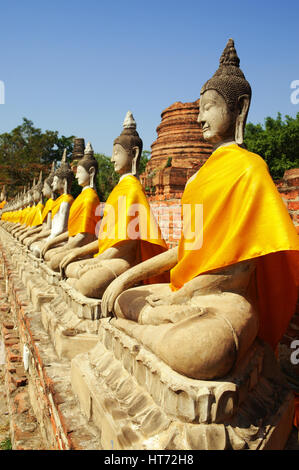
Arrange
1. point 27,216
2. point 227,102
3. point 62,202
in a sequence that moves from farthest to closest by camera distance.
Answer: point 27,216
point 62,202
point 227,102

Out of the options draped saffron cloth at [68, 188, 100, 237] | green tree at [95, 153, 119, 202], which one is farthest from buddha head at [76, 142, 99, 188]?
green tree at [95, 153, 119, 202]

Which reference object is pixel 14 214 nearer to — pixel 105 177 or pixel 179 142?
pixel 179 142

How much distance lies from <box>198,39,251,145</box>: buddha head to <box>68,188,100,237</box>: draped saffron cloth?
8.00 ft

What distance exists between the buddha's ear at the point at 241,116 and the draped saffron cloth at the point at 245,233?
0.06 m

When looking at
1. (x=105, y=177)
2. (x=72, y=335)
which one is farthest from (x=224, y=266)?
(x=105, y=177)

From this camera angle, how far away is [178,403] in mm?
1623

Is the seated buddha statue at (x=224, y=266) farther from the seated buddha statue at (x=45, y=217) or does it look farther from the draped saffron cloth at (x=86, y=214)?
the seated buddha statue at (x=45, y=217)

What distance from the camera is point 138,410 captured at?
1.80 metres

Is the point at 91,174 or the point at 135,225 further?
the point at 91,174

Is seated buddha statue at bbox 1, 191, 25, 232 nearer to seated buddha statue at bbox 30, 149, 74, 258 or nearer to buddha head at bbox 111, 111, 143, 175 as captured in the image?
seated buddha statue at bbox 30, 149, 74, 258

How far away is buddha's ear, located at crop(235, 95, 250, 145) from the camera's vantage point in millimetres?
2248

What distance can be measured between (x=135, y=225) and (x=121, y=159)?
2.39 feet

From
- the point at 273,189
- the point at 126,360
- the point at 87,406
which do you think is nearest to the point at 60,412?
the point at 87,406

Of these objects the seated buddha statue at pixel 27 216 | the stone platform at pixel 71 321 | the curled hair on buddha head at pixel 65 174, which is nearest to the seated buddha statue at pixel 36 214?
the seated buddha statue at pixel 27 216
